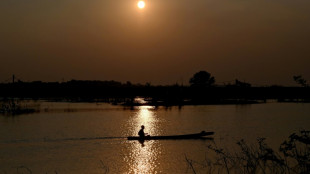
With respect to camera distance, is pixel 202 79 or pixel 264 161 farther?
pixel 202 79

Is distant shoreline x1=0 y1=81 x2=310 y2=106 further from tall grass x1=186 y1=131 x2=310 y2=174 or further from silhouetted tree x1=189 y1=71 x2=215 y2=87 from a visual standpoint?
tall grass x1=186 y1=131 x2=310 y2=174

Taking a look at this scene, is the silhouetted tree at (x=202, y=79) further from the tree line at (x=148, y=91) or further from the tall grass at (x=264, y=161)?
the tall grass at (x=264, y=161)

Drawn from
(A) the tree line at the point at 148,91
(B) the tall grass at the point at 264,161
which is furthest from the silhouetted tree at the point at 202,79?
(B) the tall grass at the point at 264,161

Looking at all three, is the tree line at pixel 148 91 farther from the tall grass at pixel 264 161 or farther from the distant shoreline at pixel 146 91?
the tall grass at pixel 264 161

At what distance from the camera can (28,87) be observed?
108 meters

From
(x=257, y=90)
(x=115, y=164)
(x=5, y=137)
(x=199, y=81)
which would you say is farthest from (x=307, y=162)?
(x=199, y=81)

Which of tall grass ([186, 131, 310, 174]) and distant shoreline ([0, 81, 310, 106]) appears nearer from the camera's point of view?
tall grass ([186, 131, 310, 174])

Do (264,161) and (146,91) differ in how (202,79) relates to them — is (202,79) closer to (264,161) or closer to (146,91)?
(146,91)

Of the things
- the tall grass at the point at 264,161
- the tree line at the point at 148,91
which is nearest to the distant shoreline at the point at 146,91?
the tree line at the point at 148,91

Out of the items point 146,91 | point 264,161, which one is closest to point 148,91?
point 146,91

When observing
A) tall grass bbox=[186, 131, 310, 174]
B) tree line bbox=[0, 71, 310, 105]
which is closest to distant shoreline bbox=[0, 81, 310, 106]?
tree line bbox=[0, 71, 310, 105]

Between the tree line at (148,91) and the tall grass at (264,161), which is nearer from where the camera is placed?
the tall grass at (264,161)

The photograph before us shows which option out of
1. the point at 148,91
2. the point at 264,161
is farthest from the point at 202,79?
the point at 264,161

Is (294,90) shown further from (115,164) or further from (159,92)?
(115,164)
